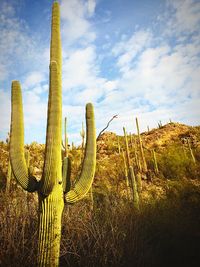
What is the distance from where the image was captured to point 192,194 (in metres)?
8.23

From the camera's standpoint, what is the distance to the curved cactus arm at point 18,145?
324 centimetres

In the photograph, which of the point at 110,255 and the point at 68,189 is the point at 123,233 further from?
the point at 68,189

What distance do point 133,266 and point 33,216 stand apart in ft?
7.04

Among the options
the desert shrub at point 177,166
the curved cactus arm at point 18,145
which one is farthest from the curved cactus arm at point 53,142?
the desert shrub at point 177,166

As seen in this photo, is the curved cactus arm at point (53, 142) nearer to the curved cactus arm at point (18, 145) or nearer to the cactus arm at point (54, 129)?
the cactus arm at point (54, 129)

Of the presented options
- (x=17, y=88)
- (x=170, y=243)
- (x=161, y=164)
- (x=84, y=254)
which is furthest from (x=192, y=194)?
(x=17, y=88)

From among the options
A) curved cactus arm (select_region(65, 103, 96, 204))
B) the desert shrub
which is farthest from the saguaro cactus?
the desert shrub

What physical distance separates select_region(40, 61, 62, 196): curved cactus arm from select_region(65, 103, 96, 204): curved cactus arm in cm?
44

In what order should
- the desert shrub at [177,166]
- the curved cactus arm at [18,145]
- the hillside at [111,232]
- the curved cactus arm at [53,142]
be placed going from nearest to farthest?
the curved cactus arm at [53,142] → the curved cactus arm at [18,145] → the hillside at [111,232] → the desert shrub at [177,166]

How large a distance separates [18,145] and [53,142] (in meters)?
0.76

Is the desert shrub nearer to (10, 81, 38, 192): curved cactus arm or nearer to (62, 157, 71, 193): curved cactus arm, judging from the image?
(62, 157, 71, 193): curved cactus arm

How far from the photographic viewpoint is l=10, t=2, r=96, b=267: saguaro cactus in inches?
115

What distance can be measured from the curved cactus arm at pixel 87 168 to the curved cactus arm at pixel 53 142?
0.44 meters

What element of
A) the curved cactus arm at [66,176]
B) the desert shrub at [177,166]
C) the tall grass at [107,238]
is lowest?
the tall grass at [107,238]
